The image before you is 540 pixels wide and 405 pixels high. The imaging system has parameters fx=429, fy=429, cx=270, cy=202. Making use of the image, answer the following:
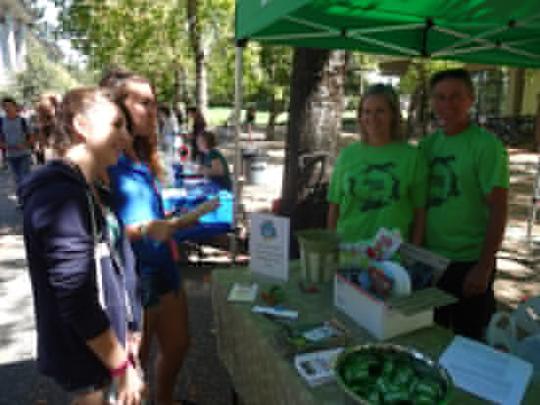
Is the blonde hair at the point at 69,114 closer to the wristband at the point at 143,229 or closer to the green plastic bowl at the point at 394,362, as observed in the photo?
the wristband at the point at 143,229

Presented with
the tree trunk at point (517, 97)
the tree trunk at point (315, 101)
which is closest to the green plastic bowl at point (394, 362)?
the tree trunk at point (315, 101)

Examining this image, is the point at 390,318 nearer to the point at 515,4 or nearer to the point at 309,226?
the point at 515,4

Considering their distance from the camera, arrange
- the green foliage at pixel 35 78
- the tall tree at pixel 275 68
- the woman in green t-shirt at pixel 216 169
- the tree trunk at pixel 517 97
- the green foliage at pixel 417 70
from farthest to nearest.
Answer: the green foliage at pixel 35 78 → the tree trunk at pixel 517 97 → the tall tree at pixel 275 68 → the green foliage at pixel 417 70 → the woman in green t-shirt at pixel 216 169

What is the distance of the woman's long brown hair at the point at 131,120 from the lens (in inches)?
73.9

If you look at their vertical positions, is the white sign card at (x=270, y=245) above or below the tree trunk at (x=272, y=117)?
below

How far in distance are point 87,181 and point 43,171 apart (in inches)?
5.6

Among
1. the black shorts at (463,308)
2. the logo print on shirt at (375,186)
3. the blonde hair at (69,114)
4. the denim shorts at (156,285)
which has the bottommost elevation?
the black shorts at (463,308)

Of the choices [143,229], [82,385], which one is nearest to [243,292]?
[143,229]

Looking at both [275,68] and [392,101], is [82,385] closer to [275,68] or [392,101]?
[392,101]

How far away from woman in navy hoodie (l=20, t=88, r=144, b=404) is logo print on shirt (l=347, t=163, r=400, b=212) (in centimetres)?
118

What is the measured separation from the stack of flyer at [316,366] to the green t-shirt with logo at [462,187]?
1000 mm

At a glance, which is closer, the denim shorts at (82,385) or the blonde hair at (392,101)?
the denim shorts at (82,385)

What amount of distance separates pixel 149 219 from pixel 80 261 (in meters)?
0.65

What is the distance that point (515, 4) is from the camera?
2289 mm
